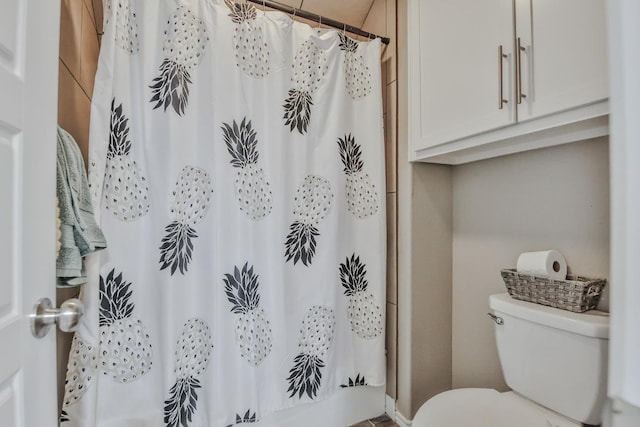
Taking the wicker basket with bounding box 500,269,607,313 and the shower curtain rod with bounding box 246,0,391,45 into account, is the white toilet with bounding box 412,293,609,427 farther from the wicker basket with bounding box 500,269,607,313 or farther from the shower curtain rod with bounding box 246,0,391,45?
the shower curtain rod with bounding box 246,0,391,45

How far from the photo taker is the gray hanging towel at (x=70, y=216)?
0.82 meters

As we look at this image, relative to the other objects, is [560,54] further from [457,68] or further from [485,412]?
[485,412]

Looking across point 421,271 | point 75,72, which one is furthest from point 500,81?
point 75,72

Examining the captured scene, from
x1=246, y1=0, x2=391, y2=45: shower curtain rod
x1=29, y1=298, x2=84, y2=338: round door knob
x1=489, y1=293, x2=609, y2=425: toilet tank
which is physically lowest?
x1=489, y1=293, x2=609, y2=425: toilet tank

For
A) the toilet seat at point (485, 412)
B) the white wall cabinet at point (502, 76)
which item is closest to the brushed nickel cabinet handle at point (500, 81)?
the white wall cabinet at point (502, 76)

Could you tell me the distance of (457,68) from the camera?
1.21 m

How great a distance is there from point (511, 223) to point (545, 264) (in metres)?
0.32

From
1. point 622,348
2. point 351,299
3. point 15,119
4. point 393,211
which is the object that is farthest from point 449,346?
point 15,119

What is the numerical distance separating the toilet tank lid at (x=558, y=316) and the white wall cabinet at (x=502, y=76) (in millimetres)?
585

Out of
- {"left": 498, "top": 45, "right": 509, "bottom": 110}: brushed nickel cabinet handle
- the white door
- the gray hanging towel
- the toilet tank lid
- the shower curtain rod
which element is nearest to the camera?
the white door

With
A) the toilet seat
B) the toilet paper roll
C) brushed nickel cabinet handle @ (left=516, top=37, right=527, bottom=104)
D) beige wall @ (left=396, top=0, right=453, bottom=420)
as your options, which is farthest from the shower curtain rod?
the toilet seat

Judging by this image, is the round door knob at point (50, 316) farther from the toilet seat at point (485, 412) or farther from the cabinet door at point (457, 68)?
the cabinet door at point (457, 68)

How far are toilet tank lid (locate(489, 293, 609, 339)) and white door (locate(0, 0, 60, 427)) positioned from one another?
137 centimetres

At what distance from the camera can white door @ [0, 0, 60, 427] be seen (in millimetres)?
507
